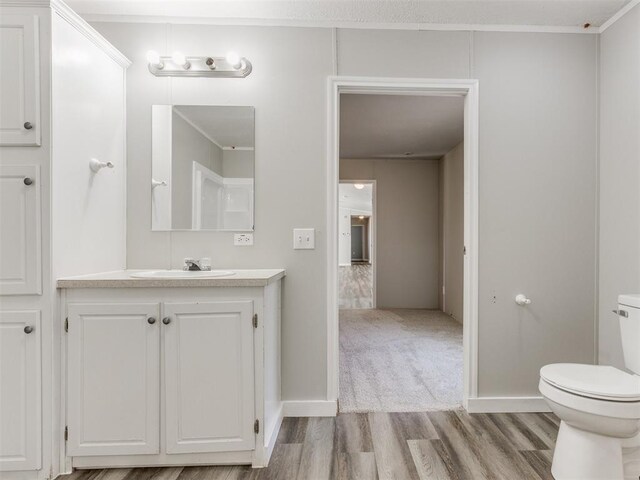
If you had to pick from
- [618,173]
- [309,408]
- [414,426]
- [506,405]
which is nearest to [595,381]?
[506,405]

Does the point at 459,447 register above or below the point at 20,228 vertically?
below

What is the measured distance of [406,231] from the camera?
5.23 metres

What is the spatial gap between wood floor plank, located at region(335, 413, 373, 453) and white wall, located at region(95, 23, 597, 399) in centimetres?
21

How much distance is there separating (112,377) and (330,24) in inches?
88.6

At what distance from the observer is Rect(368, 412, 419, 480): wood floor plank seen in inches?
61.3

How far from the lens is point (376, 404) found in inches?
86.1

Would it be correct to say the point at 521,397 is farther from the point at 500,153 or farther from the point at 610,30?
the point at 610,30

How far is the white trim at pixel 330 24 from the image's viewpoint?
2.02 metres

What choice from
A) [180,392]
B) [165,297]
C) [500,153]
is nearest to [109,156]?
[165,297]

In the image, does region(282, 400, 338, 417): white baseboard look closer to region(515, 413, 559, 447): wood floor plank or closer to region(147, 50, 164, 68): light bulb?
region(515, 413, 559, 447): wood floor plank

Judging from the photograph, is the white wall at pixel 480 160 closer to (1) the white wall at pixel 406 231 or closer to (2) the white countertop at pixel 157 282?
(2) the white countertop at pixel 157 282

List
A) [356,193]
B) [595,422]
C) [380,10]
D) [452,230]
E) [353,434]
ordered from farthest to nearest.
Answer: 1. [356,193]
2. [452,230]
3. [380,10]
4. [353,434]
5. [595,422]

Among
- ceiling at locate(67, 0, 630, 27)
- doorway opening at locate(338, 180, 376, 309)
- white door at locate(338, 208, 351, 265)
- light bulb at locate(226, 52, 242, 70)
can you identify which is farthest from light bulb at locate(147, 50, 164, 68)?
white door at locate(338, 208, 351, 265)

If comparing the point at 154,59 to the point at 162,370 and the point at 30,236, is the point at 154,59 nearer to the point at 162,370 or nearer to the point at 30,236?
the point at 30,236
